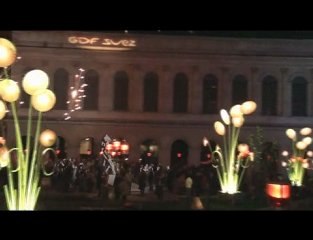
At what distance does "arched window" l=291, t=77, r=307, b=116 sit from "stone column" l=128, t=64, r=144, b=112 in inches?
167

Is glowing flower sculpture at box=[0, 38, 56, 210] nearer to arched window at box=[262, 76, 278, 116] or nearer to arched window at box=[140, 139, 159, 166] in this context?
A: arched window at box=[140, 139, 159, 166]

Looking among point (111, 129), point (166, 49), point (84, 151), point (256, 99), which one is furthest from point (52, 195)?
point (256, 99)

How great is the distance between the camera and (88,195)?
10.2 metres

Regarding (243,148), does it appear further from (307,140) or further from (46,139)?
(46,139)

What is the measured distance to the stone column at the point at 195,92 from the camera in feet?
52.9

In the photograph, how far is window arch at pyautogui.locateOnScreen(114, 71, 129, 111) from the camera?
15712 mm

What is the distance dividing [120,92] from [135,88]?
564mm

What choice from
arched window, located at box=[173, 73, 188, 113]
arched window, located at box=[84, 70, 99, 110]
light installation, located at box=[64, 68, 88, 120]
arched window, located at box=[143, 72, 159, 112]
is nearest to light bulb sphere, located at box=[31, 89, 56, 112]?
light installation, located at box=[64, 68, 88, 120]

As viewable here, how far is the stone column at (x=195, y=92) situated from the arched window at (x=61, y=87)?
3.86m

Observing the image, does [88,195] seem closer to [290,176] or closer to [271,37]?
[290,176]

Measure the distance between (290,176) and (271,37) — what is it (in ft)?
11.2

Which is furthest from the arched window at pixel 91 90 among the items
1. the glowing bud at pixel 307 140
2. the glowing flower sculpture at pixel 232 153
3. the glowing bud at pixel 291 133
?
the glowing bud at pixel 307 140

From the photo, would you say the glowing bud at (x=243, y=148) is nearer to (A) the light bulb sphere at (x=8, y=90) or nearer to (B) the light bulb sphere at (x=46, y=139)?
(B) the light bulb sphere at (x=46, y=139)
